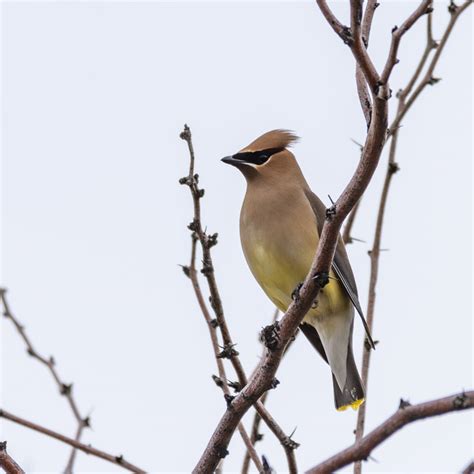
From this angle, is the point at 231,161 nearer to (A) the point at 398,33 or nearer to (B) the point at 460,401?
(A) the point at 398,33

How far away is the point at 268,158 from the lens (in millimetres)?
5480

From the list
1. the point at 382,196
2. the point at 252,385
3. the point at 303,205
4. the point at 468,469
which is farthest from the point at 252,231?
the point at 468,469

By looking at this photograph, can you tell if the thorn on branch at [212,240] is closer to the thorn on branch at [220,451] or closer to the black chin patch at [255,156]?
the thorn on branch at [220,451]

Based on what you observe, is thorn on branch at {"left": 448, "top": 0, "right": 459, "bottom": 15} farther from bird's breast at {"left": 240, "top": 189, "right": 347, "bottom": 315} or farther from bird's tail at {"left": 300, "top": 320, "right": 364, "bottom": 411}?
bird's tail at {"left": 300, "top": 320, "right": 364, "bottom": 411}

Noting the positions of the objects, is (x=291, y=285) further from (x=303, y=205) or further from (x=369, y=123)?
(x=369, y=123)

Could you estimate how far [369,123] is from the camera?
3.02 metres

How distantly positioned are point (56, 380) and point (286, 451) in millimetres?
1209

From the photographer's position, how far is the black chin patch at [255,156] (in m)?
5.43

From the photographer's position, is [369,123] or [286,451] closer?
[369,123]

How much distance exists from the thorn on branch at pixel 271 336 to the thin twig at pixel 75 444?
0.62 meters

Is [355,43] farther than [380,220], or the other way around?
[380,220]

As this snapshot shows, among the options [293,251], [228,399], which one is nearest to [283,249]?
[293,251]

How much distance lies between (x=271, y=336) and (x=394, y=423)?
1.40 m

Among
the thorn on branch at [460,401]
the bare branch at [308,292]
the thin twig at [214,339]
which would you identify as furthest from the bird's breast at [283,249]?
the thorn on branch at [460,401]
